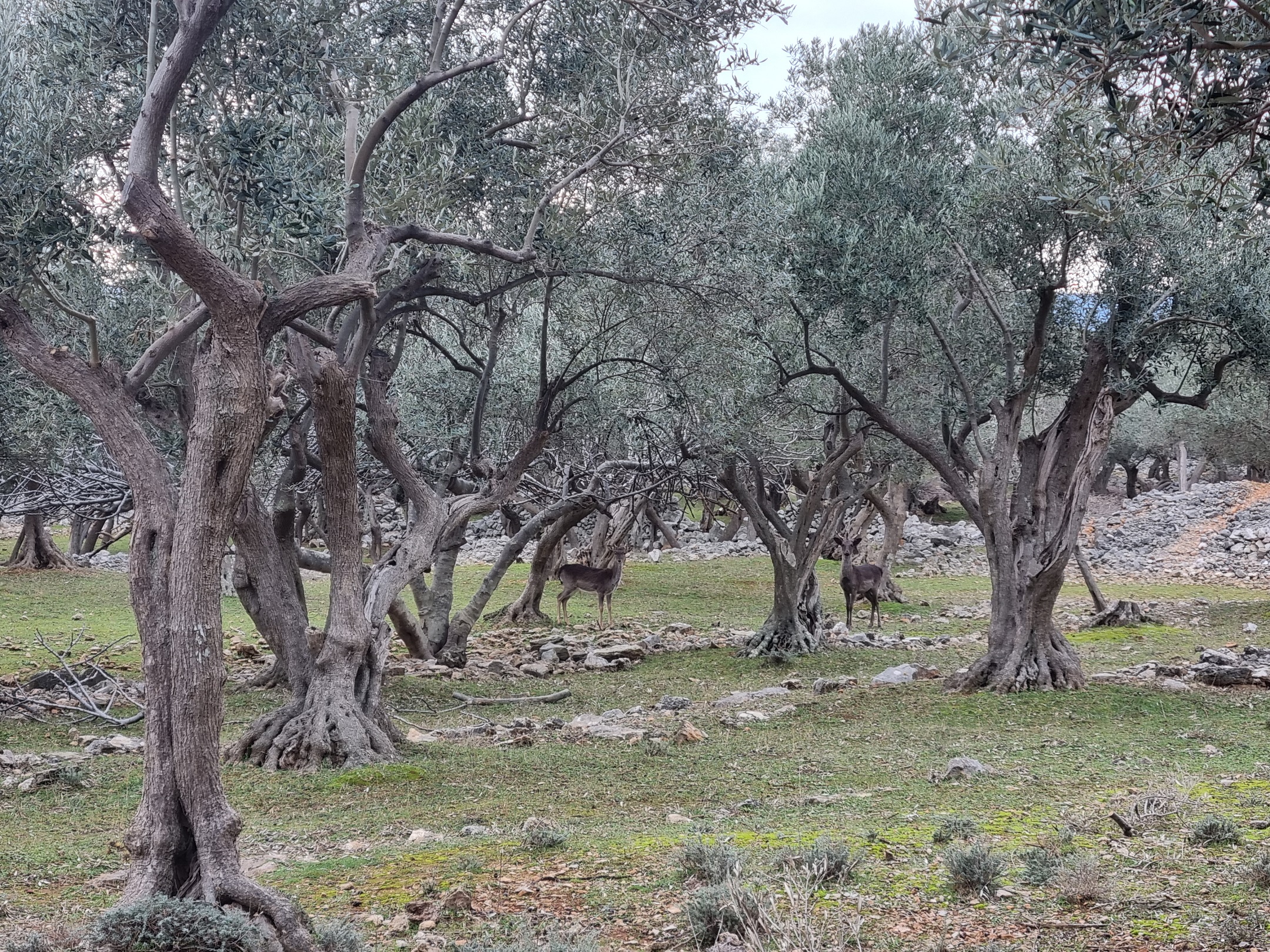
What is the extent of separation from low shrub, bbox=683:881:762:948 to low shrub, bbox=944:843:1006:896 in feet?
4.45

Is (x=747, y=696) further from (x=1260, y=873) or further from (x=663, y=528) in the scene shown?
(x=663, y=528)

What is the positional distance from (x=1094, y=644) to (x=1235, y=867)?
56.8ft

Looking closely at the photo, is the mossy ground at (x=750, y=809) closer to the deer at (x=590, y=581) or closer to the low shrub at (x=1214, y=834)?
the low shrub at (x=1214, y=834)

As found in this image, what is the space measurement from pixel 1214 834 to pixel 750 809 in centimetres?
367

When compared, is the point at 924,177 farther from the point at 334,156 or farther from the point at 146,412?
the point at 146,412

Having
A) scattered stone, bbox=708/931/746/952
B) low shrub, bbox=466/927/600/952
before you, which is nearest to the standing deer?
low shrub, bbox=466/927/600/952

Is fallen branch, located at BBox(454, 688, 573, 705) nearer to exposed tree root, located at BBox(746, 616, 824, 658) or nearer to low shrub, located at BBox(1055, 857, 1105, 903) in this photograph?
exposed tree root, located at BBox(746, 616, 824, 658)

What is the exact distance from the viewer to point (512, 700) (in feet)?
55.5

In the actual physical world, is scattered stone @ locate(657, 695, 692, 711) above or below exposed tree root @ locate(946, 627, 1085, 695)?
below

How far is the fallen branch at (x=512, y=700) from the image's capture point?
16.9m

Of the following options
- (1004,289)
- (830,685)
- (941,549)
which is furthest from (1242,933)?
(941,549)

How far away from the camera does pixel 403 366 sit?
840 inches

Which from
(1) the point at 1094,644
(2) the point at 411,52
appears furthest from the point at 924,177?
(1) the point at 1094,644

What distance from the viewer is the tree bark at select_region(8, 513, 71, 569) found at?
33.8 metres
